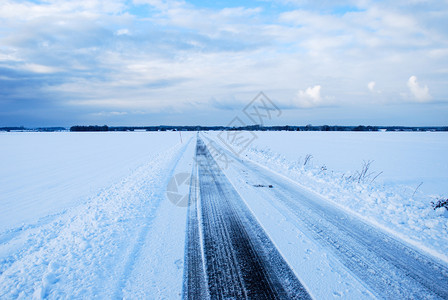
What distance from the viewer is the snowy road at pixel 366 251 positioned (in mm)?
2953

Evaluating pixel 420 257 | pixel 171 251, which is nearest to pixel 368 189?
pixel 420 257

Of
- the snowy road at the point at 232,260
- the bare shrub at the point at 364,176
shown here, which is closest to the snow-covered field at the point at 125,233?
the snowy road at the point at 232,260

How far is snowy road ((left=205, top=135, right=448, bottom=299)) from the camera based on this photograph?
2.95 m

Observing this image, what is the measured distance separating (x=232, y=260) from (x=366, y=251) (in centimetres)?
221

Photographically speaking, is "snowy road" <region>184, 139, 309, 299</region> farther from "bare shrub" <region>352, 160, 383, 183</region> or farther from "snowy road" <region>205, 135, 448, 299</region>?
"bare shrub" <region>352, 160, 383, 183</region>

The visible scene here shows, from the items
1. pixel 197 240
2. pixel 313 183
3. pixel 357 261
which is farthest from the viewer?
pixel 313 183

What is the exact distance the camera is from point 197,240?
4.13 metres

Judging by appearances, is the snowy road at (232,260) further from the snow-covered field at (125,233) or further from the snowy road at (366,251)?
the snowy road at (366,251)

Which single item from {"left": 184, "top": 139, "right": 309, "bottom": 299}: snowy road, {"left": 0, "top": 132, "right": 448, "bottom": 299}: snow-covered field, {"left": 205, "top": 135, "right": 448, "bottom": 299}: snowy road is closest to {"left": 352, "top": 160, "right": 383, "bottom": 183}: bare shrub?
{"left": 0, "top": 132, "right": 448, "bottom": 299}: snow-covered field

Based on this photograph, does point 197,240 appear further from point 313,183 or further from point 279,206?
point 313,183

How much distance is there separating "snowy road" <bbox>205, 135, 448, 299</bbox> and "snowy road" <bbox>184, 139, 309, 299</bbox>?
1.39 ft

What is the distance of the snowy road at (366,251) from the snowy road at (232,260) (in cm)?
42

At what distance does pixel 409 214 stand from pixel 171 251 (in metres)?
5.50

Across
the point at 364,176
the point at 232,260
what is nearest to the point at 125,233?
the point at 232,260
